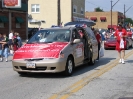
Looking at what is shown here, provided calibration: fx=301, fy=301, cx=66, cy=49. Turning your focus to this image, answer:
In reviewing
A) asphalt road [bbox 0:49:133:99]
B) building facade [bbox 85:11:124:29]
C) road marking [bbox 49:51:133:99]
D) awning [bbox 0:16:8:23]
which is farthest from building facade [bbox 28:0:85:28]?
asphalt road [bbox 0:49:133:99]

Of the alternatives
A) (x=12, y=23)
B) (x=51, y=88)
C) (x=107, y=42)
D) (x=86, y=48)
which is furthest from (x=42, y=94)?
(x=12, y=23)

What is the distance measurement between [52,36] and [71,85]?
8.97 feet

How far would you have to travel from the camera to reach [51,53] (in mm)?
9305

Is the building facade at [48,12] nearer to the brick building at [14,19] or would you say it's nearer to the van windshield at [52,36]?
the brick building at [14,19]

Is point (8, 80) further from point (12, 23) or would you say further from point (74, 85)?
point (12, 23)

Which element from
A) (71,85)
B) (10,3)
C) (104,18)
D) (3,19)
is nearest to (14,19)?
(3,19)

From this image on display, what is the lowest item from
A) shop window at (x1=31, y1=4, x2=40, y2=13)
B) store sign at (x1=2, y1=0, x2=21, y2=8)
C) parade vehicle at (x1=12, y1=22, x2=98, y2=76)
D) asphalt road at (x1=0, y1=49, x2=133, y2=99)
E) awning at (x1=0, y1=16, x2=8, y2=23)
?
asphalt road at (x1=0, y1=49, x2=133, y2=99)

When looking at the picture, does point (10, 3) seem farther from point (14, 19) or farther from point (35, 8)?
point (35, 8)

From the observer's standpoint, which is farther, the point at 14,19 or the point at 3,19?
the point at 14,19

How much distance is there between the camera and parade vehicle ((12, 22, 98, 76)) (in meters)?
9.25

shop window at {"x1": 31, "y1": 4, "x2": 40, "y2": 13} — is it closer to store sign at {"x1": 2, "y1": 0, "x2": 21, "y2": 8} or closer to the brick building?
the brick building

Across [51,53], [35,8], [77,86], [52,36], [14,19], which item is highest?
[35,8]

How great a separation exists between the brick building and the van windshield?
20916 millimetres

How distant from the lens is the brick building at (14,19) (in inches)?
1252
